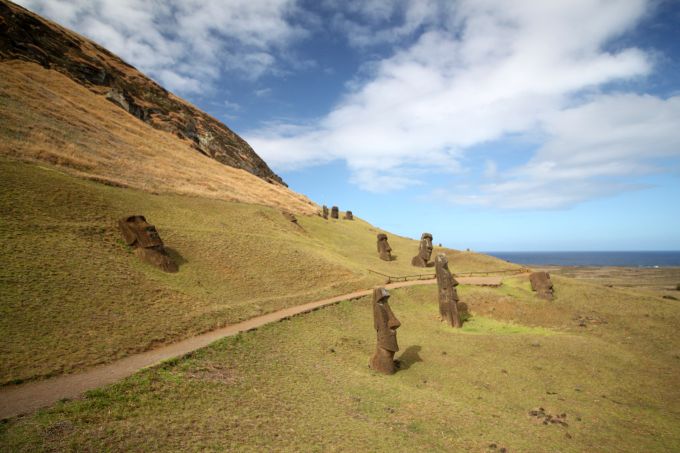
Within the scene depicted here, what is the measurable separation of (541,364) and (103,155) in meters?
48.0

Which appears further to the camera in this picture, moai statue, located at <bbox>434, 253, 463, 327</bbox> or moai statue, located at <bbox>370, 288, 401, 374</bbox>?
moai statue, located at <bbox>434, 253, 463, 327</bbox>

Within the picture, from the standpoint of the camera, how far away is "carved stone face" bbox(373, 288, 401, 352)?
56.1 ft

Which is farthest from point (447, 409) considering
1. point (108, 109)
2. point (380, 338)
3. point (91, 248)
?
point (108, 109)

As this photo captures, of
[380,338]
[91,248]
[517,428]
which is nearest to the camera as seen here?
[517,428]

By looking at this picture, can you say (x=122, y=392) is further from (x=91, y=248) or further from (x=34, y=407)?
(x=91, y=248)

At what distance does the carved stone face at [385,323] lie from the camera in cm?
1709

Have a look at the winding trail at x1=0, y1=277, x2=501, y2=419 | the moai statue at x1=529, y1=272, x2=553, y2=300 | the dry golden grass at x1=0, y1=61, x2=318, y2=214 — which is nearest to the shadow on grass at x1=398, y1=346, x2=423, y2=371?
the winding trail at x1=0, y1=277, x2=501, y2=419

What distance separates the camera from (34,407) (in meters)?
9.95

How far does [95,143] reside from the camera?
4359 cm

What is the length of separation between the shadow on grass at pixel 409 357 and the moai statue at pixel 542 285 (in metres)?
17.1

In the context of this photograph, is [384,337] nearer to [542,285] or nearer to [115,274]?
[115,274]

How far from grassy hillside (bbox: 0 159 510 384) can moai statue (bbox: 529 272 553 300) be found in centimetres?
1487

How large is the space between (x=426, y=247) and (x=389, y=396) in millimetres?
34230

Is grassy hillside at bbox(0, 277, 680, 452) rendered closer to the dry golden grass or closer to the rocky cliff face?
the dry golden grass
